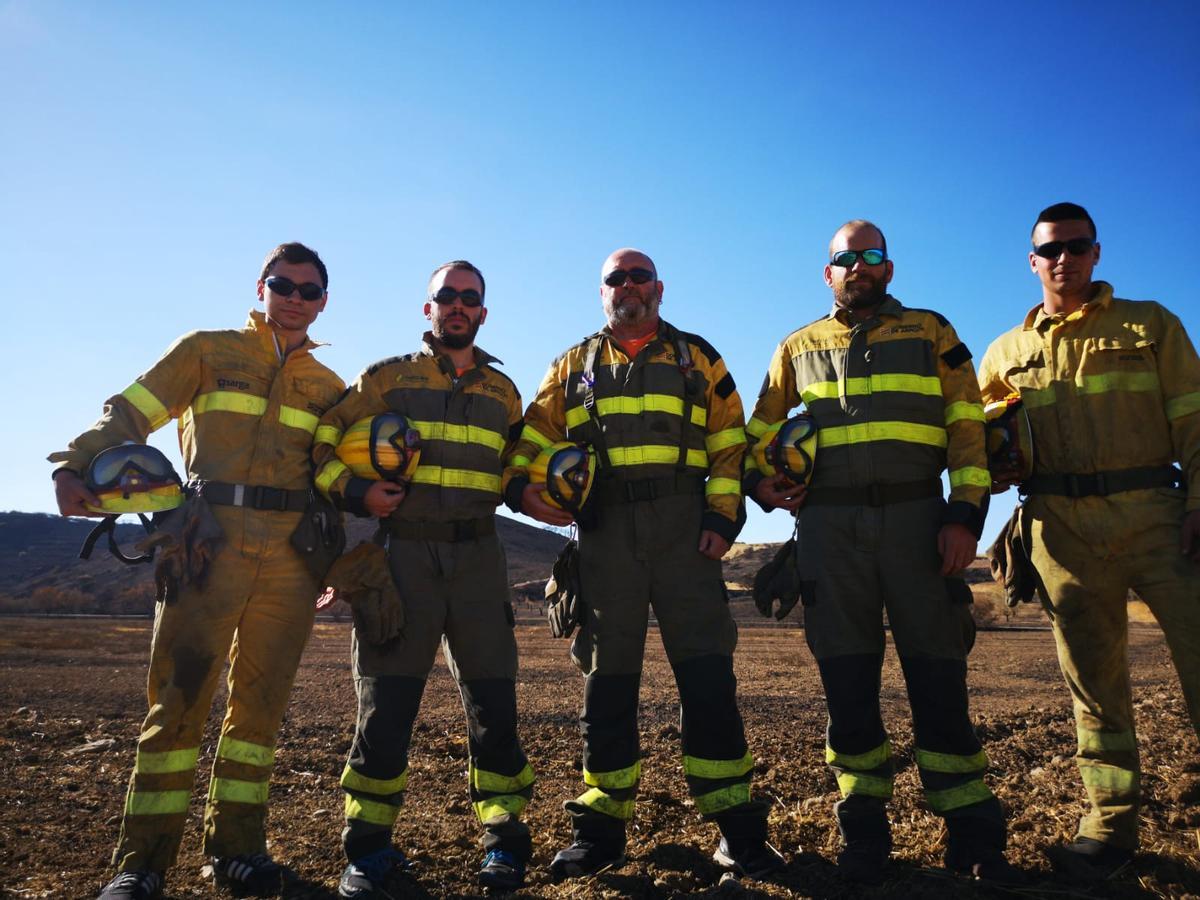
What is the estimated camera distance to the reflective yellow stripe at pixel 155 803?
4.18 m

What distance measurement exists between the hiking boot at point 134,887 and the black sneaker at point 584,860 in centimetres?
188

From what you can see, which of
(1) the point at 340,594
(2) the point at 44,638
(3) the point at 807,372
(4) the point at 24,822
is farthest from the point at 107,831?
(2) the point at 44,638

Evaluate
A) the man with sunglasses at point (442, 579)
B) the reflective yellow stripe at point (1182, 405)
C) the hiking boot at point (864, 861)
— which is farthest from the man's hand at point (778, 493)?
the reflective yellow stripe at point (1182, 405)

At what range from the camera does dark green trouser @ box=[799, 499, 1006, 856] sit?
4.06 metres

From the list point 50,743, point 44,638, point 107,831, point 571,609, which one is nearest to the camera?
A: point 571,609

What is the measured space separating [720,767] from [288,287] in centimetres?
357

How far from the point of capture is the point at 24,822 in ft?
17.5

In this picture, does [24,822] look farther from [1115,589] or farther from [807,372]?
[1115,589]

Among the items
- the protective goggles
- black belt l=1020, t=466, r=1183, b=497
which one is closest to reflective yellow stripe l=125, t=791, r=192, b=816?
the protective goggles

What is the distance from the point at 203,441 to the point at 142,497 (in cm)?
47

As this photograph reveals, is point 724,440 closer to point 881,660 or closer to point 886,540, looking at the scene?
point 886,540

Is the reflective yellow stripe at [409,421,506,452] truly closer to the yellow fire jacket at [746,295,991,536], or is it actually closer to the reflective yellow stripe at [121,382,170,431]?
the reflective yellow stripe at [121,382,170,431]

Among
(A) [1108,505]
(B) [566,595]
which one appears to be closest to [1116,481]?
(A) [1108,505]

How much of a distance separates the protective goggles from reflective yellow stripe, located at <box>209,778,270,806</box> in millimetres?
4202
